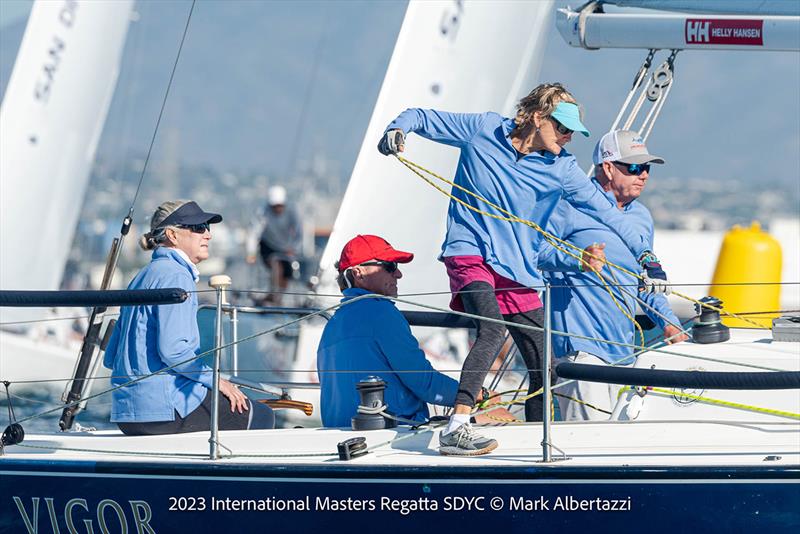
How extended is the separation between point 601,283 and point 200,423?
1745 millimetres

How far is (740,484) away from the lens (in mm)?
4953

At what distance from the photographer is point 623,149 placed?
627 centimetres

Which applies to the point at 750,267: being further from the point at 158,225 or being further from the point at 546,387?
the point at 158,225

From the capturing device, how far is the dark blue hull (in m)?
4.97

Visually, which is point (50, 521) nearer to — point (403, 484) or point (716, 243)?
point (403, 484)

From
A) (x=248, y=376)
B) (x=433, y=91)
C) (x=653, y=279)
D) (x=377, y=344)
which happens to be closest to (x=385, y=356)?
(x=377, y=344)

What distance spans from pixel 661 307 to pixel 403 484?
1.75m

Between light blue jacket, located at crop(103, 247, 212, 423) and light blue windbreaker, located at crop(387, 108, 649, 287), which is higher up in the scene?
light blue windbreaker, located at crop(387, 108, 649, 287)

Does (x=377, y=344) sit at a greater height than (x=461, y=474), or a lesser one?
greater

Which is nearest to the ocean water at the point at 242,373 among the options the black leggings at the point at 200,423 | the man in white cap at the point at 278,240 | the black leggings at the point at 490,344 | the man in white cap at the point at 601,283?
the man in white cap at the point at 278,240

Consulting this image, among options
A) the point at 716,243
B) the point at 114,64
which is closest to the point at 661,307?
the point at 114,64

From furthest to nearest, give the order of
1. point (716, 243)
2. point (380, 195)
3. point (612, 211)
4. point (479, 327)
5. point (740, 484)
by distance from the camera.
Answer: point (716, 243) → point (380, 195) → point (612, 211) → point (479, 327) → point (740, 484)

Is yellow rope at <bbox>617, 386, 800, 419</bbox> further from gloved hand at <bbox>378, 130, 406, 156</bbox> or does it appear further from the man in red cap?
gloved hand at <bbox>378, 130, 406, 156</bbox>

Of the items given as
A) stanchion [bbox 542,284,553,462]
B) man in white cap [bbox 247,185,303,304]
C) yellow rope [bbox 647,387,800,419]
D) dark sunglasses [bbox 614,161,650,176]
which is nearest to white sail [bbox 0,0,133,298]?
man in white cap [bbox 247,185,303,304]
